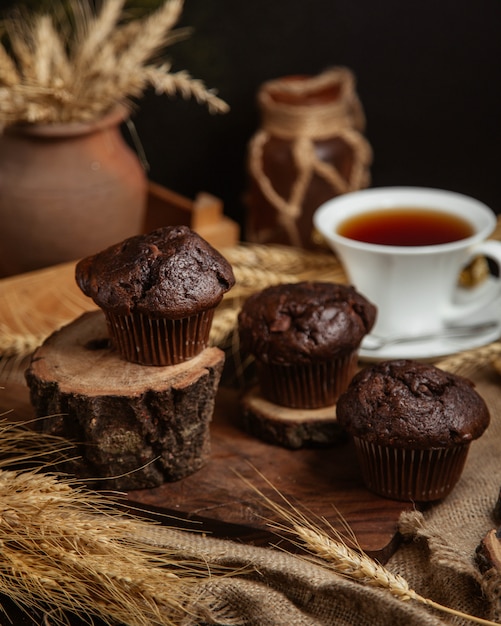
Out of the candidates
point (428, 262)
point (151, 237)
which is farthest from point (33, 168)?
point (428, 262)

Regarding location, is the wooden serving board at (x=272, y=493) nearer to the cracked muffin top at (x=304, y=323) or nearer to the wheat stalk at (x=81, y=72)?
the cracked muffin top at (x=304, y=323)

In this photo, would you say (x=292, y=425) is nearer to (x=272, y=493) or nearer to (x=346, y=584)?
(x=272, y=493)

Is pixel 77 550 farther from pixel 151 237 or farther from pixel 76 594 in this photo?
pixel 151 237

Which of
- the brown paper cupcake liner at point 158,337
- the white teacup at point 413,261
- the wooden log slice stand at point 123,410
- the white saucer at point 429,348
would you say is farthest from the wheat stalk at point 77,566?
the white teacup at point 413,261

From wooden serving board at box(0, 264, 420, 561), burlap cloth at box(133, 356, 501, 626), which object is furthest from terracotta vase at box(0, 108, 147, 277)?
burlap cloth at box(133, 356, 501, 626)

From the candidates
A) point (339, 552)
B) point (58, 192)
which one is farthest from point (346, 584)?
point (58, 192)

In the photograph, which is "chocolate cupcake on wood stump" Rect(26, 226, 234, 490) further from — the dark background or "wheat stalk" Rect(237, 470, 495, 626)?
the dark background
